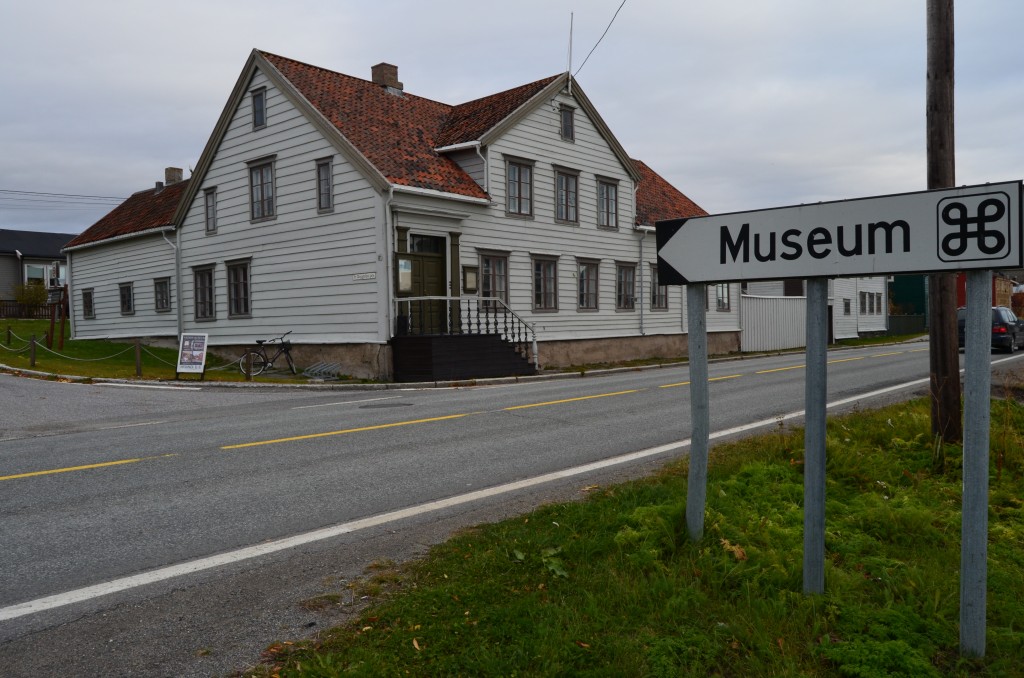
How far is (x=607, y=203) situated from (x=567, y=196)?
7.61ft

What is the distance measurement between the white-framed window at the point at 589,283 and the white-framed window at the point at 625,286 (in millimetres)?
1166

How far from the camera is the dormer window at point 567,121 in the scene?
25109mm

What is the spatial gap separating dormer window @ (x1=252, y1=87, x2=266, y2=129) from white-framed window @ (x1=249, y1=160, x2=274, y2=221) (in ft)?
3.92

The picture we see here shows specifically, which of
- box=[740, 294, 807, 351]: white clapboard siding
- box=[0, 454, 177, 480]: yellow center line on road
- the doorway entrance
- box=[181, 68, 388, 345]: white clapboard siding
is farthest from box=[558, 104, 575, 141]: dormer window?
box=[0, 454, 177, 480]: yellow center line on road

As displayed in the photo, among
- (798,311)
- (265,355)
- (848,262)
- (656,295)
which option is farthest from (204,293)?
(798,311)

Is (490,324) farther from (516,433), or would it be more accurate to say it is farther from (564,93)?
(516,433)

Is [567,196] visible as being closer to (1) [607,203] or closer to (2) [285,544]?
(1) [607,203]

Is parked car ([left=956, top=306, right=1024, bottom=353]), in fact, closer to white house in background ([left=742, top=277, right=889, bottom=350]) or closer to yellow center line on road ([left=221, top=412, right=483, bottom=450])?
white house in background ([left=742, top=277, right=889, bottom=350])

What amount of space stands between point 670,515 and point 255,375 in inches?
706

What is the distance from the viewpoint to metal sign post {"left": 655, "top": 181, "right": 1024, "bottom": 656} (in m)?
3.32

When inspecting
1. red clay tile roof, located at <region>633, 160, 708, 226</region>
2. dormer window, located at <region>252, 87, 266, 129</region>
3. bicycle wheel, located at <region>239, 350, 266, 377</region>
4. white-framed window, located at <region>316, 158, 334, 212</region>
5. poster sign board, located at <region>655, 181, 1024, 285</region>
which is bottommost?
bicycle wheel, located at <region>239, 350, 266, 377</region>

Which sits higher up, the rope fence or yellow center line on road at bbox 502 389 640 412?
the rope fence

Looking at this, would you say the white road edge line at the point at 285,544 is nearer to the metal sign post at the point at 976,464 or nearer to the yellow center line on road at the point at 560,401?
the metal sign post at the point at 976,464

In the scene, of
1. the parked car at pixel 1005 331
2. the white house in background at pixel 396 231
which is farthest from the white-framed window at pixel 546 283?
the parked car at pixel 1005 331
